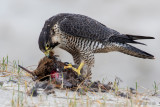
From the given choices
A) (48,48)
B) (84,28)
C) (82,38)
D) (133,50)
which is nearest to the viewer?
(48,48)

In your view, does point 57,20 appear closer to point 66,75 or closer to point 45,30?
point 45,30

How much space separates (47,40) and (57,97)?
6.25 ft

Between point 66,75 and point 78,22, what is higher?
point 78,22

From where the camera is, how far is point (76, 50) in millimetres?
6117

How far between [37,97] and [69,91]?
27.4 inches

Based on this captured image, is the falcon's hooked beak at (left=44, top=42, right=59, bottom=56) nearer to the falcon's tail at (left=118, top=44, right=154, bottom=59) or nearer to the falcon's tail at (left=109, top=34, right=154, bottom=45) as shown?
the falcon's tail at (left=109, top=34, right=154, bottom=45)

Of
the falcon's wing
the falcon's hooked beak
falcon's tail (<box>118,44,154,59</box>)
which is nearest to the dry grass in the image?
the falcon's hooked beak

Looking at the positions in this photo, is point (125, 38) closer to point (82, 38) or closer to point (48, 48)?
point (82, 38)

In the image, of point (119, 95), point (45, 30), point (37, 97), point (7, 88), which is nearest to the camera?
point (37, 97)

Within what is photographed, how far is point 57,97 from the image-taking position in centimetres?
393

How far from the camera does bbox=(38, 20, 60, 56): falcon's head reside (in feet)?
18.0

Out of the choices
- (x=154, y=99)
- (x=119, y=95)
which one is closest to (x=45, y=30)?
(x=119, y=95)

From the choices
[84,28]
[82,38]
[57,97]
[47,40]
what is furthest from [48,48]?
[57,97]

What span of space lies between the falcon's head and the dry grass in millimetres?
571
